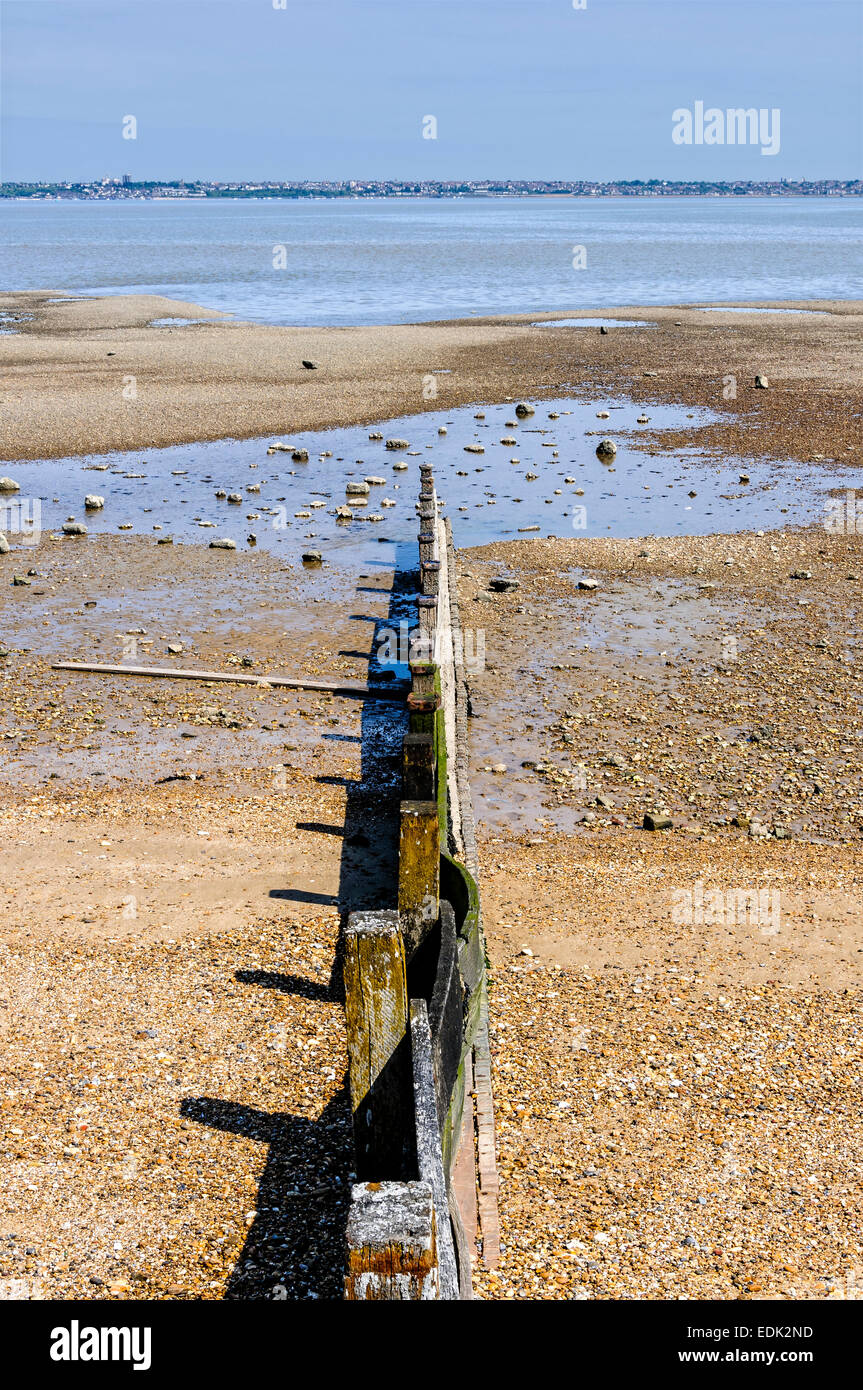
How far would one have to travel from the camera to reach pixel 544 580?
18.7m

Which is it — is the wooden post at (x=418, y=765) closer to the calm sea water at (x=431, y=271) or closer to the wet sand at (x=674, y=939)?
the wet sand at (x=674, y=939)

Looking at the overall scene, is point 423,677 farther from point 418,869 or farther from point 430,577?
point 430,577

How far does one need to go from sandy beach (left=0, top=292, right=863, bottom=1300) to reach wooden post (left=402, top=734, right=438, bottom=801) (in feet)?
5.36

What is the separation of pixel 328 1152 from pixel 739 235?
167 m

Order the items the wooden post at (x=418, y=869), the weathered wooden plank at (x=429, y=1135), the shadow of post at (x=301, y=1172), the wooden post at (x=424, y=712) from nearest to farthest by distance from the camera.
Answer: the weathered wooden plank at (x=429, y=1135), the shadow of post at (x=301, y=1172), the wooden post at (x=418, y=869), the wooden post at (x=424, y=712)

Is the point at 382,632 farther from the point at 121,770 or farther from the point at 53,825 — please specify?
the point at 53,825

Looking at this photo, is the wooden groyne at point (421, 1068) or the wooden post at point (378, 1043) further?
the wooden post at point (378, 1043)

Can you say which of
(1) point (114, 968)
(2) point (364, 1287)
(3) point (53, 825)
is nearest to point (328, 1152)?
(1) point (114, 968)

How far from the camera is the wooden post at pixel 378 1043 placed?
4.39 meters

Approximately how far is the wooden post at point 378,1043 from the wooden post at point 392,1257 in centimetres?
126

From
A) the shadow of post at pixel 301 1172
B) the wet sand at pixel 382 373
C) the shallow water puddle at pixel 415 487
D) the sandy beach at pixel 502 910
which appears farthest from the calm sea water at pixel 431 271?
the shadow of post at pixel 301 1172

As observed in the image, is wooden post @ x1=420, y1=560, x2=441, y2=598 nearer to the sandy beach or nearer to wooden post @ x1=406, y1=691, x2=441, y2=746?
the sandy beach

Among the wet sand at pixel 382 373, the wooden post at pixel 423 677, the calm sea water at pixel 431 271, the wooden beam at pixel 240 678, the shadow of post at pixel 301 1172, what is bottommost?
the shadow of post at pixel 301 1172

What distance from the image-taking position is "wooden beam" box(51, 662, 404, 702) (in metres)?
13.9
